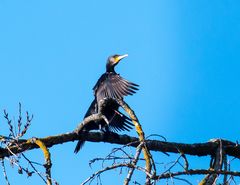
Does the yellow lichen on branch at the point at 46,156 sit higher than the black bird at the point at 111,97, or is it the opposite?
the black bird at the point at 111,97

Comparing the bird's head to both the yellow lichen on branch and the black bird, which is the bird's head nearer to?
the black bird

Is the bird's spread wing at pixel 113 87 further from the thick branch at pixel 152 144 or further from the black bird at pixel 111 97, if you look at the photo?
the thick branch at pixel 152 144

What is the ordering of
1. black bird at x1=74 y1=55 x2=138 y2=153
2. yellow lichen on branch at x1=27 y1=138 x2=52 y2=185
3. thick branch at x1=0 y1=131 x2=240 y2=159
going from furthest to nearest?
black bird at x1=74 y1=55 x2=138 y2=153, thick branch at x1=0 y1=131 x2=240 y2=159, yellow lichen on branch at x1=27 y1=138 x2=52 y2=185

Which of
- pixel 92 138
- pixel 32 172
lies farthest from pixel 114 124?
pixel 32 172

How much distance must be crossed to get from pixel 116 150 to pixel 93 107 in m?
2.90

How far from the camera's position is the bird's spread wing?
642 cm

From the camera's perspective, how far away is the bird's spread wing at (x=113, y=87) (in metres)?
6.42

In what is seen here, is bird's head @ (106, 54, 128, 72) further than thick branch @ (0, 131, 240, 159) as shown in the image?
Yes

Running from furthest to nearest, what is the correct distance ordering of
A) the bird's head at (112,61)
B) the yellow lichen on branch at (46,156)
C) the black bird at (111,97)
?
the bird's head at (112,61), the black bird at (111,97), the yellow lichen on branch at (46,156)

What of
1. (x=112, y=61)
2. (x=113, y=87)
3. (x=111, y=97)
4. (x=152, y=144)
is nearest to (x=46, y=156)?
(x=152, y=144)

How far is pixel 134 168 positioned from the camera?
3.71 meters

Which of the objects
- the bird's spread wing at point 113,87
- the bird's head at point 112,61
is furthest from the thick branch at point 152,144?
the bird's head at point 112,61

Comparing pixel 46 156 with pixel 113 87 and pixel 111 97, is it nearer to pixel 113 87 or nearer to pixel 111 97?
pixel 111 97

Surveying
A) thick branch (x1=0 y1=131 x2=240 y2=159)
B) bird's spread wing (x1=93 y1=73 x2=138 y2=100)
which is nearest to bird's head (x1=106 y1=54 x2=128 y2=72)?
bird's spread wing (x1=93 y1=73 x2=138 y2=100)
